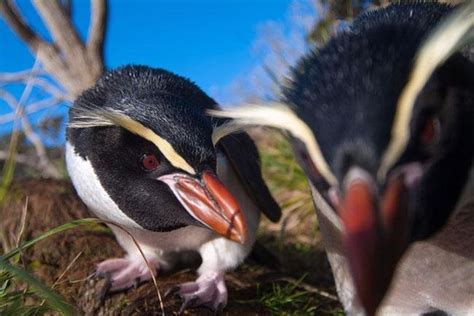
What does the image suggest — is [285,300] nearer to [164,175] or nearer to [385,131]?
[164,175]

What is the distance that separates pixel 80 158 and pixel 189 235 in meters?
0.65

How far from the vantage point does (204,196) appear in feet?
7.86

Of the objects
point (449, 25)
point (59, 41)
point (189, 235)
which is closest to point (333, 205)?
point (449, 25)

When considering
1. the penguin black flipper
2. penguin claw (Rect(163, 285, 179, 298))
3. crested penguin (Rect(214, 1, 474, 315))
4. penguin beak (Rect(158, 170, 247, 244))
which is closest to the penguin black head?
penguin beak (Rect(158, 170, 247, 244))

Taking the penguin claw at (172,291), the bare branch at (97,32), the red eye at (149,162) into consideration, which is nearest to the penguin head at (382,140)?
the red eye at (149,162)

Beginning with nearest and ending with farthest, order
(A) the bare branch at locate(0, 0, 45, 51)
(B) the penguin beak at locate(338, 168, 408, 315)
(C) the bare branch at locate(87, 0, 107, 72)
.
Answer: (B) the penguin beak at locate(338, 168, 408, 315)
(A) the bare branch at locate(0, 0, 45, 51)
(C) the bare branch at locate(87, 0, 107, 72)

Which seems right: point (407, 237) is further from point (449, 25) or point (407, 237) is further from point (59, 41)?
point (59, 41)

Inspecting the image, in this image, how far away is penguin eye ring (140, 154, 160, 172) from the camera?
8.29ft

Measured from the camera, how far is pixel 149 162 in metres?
2.55

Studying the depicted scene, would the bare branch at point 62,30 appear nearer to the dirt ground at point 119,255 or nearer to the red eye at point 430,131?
the dirt ground at point 119,255

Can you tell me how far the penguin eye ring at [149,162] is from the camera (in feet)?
8.29

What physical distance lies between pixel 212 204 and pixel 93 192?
2.49 ft

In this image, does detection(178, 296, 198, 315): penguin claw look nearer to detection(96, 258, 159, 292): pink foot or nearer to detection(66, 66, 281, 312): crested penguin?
detection(66, 66, 281, 312): crested penguin

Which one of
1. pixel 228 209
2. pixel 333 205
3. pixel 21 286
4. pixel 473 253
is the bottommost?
pixel 473 253
